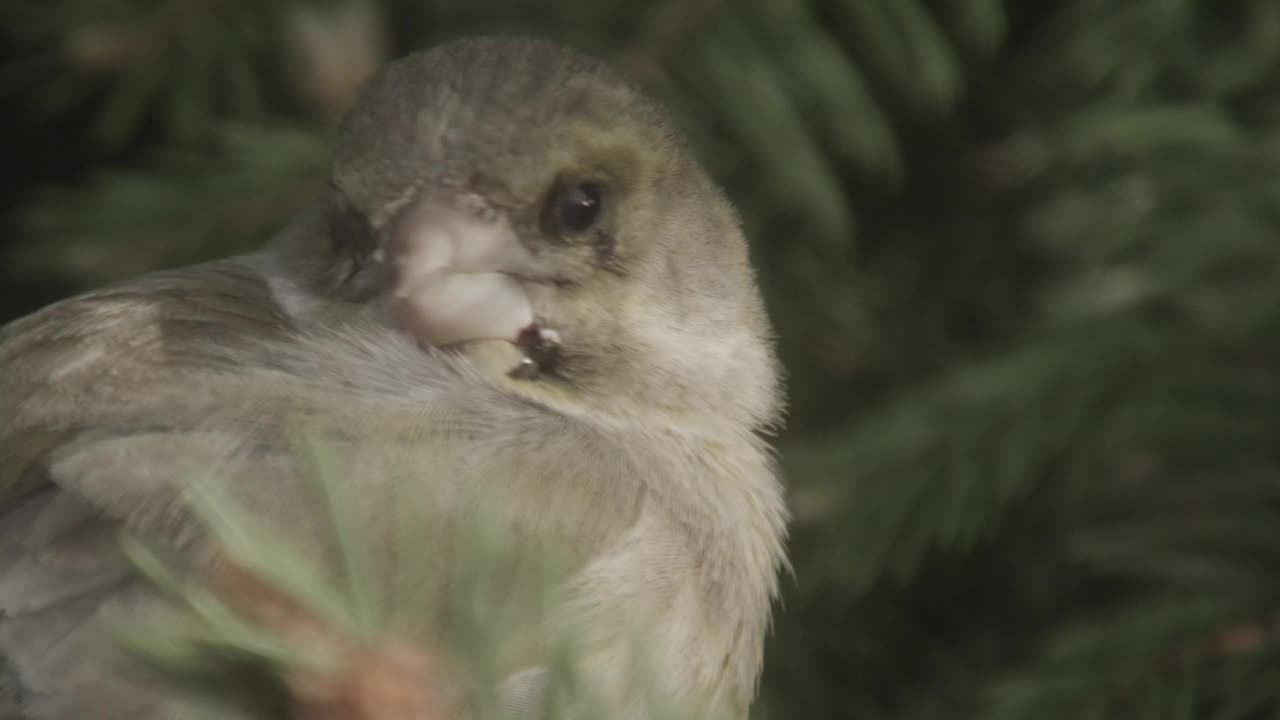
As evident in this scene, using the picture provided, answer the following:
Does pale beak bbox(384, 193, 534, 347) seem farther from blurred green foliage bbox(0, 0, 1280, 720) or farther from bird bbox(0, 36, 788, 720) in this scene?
blurred green foliage bbox(0, 0, 1280, 720)

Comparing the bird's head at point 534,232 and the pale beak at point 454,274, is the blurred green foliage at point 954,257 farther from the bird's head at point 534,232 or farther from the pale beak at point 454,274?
the pale beak at point 454,274

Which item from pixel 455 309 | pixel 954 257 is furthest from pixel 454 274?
pixel 954 257

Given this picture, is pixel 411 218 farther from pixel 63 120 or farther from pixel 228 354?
pixel 63 120

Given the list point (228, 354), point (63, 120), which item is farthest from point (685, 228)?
point (63, 120)

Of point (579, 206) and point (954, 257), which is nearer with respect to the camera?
point (579, 206)

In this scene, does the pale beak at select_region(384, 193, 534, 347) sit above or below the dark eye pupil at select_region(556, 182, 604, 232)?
below

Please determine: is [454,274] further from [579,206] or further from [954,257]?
[954,257]

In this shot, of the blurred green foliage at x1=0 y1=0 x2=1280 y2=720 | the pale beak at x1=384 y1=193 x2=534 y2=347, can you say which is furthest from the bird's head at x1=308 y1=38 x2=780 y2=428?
the blurred green foliage at x1=0 y1=0 x2=1280 y2=720
